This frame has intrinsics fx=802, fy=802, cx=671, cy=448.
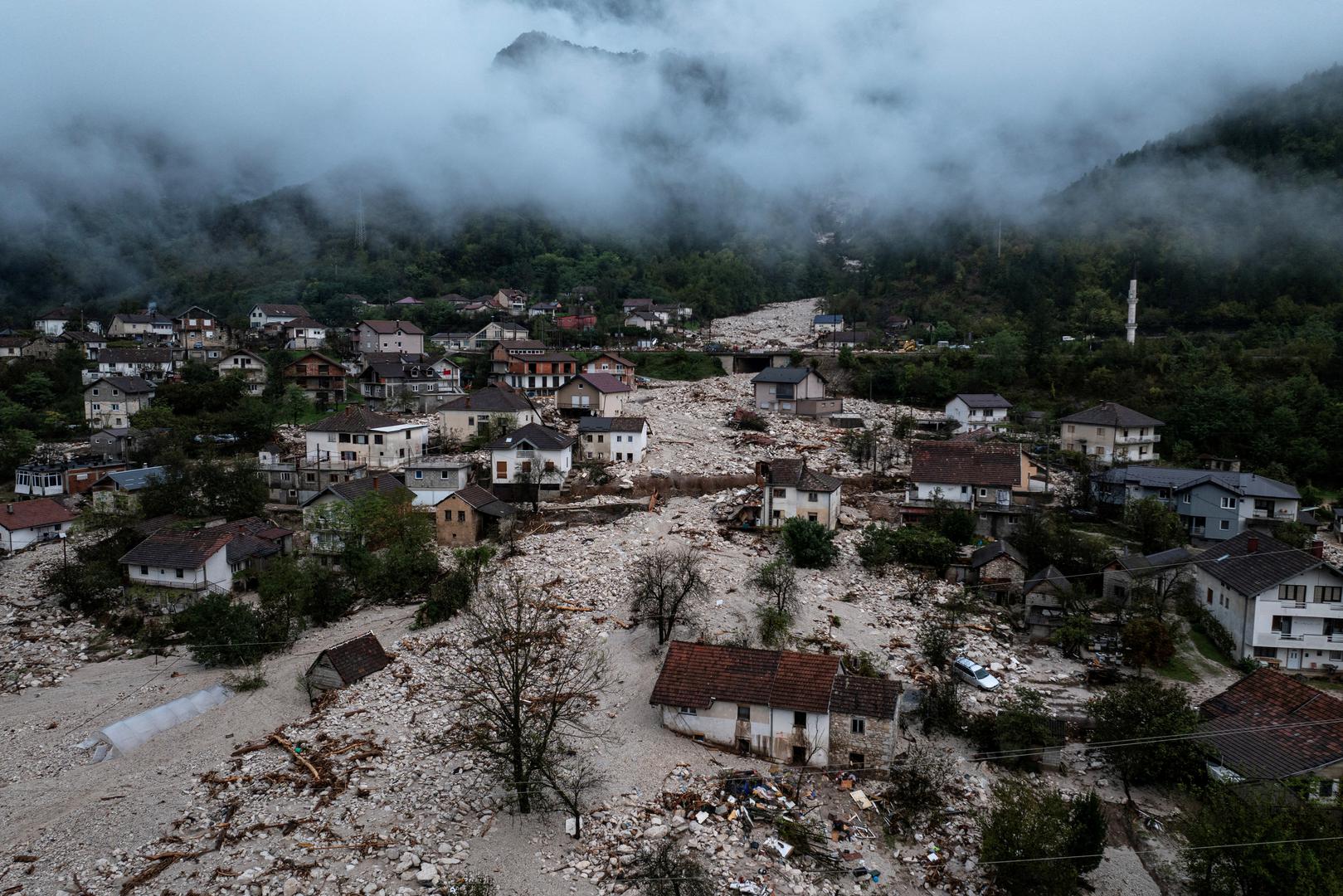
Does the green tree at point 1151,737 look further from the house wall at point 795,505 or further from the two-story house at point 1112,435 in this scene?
the two-story house at point 1112,435

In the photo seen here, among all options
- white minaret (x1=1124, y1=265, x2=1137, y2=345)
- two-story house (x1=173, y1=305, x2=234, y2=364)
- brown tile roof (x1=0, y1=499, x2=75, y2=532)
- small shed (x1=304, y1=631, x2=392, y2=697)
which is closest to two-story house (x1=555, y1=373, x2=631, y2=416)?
brown tile roof (x1=0, y1=499, x2=75, y2=532)

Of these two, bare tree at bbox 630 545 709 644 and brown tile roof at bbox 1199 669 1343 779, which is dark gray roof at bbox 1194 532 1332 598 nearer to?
brown tile roof at bbox 1199 669 1343 779

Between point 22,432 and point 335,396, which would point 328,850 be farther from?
point 335,396

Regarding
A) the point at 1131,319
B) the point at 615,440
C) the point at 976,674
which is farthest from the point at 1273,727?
the point at 1131,319

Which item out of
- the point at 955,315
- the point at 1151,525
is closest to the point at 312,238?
the point at 955,315

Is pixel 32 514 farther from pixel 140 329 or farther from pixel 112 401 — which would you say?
pixel 140 329

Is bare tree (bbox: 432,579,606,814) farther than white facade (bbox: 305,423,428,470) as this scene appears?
No
